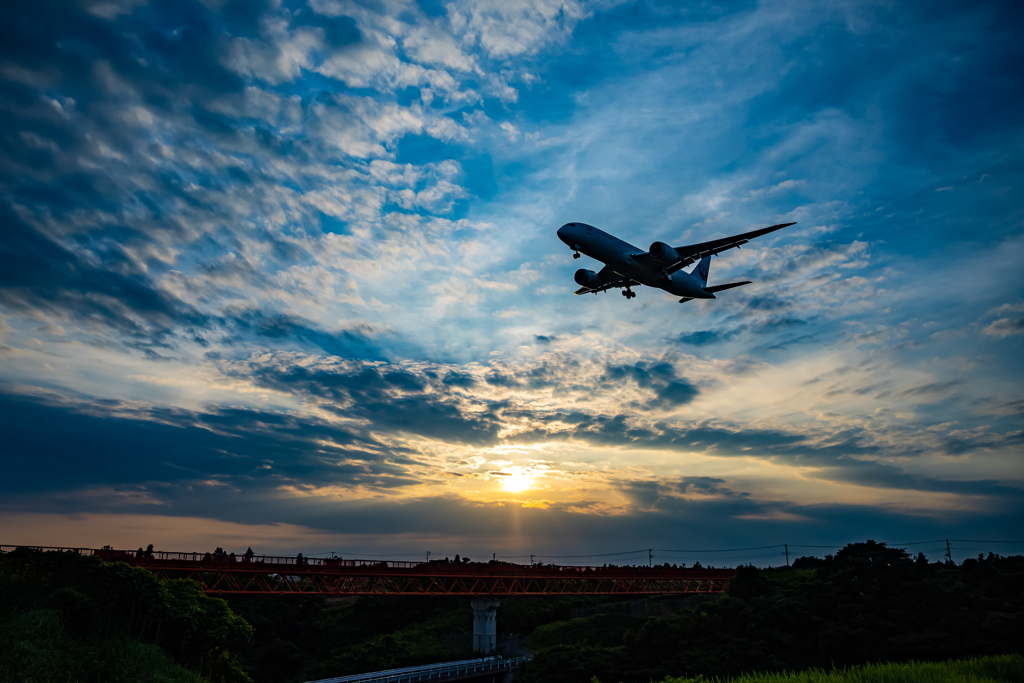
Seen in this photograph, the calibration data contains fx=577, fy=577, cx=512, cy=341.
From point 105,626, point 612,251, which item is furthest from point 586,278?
point 105,626

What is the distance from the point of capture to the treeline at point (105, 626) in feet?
106

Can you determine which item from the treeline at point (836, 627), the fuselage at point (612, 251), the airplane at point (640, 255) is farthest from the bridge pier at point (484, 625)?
the fuselage at point (612, 251)

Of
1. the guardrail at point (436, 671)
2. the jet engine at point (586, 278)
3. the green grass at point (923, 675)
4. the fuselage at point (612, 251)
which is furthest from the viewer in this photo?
the guardrail at point (436, 671)

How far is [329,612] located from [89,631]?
9119 cm

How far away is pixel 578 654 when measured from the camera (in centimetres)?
7588

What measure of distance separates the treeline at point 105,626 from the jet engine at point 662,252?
45055mm

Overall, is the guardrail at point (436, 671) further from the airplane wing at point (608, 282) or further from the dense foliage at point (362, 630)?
the airplane wing at point (608, 282)

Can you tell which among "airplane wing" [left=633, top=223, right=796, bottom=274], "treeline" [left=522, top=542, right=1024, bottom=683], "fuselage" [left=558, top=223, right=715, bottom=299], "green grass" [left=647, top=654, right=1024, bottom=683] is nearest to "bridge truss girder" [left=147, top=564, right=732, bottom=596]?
"treeline" [left=522, top=542, right=1024, bottom=683]

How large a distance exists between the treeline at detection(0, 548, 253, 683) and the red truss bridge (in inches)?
124

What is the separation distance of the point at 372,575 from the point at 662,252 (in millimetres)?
53709

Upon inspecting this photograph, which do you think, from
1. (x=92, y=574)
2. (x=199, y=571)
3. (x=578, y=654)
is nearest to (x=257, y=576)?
(x=199, y=571)

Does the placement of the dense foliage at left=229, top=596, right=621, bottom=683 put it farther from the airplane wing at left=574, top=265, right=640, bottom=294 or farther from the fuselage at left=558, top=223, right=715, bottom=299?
the fuselage at left=558, top=223, right=715, bottom=299

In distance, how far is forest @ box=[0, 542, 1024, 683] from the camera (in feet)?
118

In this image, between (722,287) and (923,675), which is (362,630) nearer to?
(722,287)
